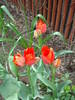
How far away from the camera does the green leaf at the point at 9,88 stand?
156cm

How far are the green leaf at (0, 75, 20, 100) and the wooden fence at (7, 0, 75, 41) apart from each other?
0.96 m

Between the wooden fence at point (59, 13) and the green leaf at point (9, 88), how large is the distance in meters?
0.96

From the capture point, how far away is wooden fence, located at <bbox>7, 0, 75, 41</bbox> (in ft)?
8.38

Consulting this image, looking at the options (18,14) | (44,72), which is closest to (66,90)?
(44,72)

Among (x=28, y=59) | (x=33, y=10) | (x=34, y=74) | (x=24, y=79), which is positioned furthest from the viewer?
(x=33, y=10)

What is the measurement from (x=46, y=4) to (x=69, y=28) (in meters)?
0.48

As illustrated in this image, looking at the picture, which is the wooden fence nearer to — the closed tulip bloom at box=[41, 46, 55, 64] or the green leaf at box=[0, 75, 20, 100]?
the green leaf at box=[0, 75, 20, 100]

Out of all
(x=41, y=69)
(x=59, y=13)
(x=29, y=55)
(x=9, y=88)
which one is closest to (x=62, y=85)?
(x=41, y=69)

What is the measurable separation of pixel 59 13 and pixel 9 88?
4.46 ft

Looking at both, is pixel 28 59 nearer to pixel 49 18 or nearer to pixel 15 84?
pixel 15 84

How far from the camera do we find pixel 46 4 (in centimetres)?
297

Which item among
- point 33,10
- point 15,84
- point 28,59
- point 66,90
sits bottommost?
point 66,90

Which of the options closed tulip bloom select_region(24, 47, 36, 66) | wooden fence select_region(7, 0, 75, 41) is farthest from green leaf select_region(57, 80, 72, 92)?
wooden fence select_region(7, 0, 75, 41)

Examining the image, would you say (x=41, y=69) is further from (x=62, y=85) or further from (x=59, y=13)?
(x=59, y=13)
